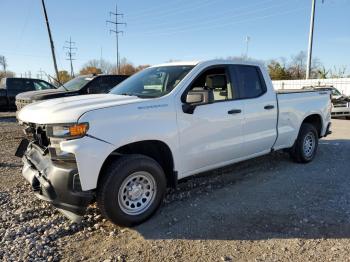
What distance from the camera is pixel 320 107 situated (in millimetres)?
7008

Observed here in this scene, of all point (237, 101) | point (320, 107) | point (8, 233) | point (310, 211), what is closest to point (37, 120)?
point (8, 233)

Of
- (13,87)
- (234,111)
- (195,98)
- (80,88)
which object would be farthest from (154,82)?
(13,87)

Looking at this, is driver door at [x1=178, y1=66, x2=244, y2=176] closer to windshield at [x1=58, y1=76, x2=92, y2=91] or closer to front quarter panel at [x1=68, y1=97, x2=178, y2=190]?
front quarter panel at [x1=68, y1=97, x2=178, y2=190]

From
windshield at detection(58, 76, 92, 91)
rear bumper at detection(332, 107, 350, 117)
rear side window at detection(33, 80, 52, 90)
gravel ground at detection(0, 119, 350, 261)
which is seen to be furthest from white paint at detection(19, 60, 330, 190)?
rear side window at detection(33, 80, 52, 90)

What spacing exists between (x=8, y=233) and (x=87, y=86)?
7.41 m

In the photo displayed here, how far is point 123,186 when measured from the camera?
154 inches

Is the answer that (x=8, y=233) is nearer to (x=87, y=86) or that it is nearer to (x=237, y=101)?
(x=237, y=101)

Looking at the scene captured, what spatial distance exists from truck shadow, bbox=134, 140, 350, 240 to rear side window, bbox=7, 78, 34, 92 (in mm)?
12006

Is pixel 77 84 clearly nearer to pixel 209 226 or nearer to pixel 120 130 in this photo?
pixel 120 130

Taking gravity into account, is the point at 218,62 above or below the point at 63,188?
above

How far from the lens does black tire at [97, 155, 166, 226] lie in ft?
12.4

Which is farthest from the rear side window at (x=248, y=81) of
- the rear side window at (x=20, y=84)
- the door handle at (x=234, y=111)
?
the rear side window at (x=20, y=84)

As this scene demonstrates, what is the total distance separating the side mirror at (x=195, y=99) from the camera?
4371 mm

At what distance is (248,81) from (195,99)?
59.0 inches
